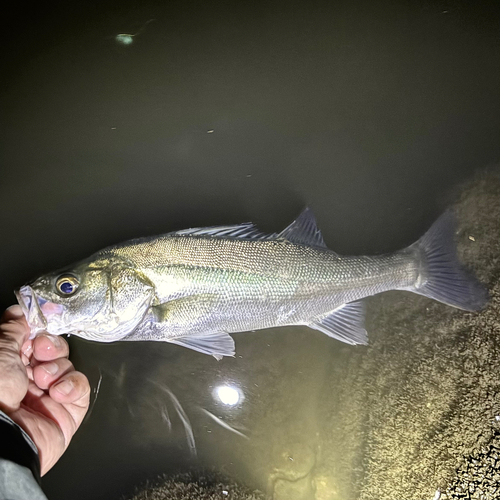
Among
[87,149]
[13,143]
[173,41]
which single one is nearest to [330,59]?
[173,41]

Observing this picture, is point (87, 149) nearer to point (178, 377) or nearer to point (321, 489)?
point (178, 377)

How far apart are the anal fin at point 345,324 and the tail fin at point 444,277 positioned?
0.36 metres

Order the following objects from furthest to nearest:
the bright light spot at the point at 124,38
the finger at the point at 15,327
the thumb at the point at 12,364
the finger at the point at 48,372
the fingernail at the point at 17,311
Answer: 1. the bright light spot at the point at 124,38
2. the finger at the point at 48,372
3. the fingernail at the point at 17,311
4. the finger at the point at 15,327
5. the thumb at the point at 12,364

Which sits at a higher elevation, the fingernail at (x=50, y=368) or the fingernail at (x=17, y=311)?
the fingernail at (x=17, y=311)

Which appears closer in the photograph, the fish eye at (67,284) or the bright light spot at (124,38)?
the fish eye at (67,284)

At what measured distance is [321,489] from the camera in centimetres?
209

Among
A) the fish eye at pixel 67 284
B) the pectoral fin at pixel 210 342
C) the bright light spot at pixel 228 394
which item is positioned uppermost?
the fish eye at pixel 67 284

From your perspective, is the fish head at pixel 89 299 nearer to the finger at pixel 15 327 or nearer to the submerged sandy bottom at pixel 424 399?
the finger at pixel 15 327

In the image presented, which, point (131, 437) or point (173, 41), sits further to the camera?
point (173, 41)

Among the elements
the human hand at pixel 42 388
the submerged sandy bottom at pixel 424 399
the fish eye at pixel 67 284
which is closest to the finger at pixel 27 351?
the human hand at pixel 42 388

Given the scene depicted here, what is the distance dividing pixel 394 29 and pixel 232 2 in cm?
128

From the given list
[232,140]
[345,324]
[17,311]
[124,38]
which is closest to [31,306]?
[17,311]

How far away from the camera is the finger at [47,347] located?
188cm

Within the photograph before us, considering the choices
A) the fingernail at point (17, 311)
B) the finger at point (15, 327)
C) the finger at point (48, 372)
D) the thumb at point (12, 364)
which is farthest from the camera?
the finger at point (48, 372)
